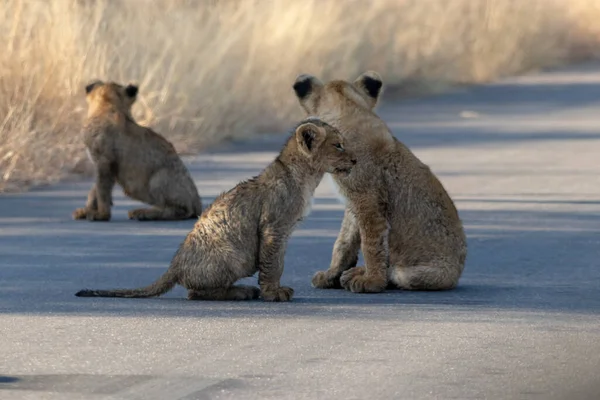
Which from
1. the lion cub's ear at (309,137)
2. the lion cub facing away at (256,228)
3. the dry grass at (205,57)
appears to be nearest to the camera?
the lion cub facing away at (256,228)

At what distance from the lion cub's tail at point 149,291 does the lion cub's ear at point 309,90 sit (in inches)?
56.8

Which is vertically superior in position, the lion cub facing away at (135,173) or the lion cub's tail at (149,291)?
the lion cub facing away at (135,173)

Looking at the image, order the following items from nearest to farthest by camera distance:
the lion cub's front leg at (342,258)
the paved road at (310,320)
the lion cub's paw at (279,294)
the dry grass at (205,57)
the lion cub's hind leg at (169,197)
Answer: the paved road at (310,320) → the lion cub's paw at (279,294) → the lion cub's front leg at (342,258) → the lion cub's hind leg at (169,197) → the dry grass at (205,57)

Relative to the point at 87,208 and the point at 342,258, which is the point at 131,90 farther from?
the point at 342,258

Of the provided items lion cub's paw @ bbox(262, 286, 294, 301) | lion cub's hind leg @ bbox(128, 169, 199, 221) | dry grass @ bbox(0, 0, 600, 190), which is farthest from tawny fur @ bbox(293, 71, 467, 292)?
dry grass @ bbox(0, 0, 600, 190)

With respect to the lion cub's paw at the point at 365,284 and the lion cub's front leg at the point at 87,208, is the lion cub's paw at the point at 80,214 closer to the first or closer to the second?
the lion cub's front leg at the point at 87,208

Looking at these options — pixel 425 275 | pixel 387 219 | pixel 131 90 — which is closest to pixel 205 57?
pixel 131 90

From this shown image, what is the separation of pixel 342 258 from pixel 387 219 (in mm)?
401

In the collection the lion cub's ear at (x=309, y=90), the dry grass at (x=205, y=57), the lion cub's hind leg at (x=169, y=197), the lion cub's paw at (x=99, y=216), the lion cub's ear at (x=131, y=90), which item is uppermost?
the dry grass at (x=205, y=57)

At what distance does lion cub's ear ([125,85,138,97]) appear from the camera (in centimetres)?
1388

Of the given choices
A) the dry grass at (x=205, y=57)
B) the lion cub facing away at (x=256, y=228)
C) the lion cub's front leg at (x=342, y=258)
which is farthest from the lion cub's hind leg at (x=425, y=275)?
the dry grass at (x=205, y=57)

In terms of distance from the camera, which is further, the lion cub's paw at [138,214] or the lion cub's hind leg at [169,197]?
the lion cub's paw at [138,214]

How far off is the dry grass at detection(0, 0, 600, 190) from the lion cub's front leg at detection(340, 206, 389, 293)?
616 cm

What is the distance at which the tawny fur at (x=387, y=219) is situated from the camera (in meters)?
9.95
